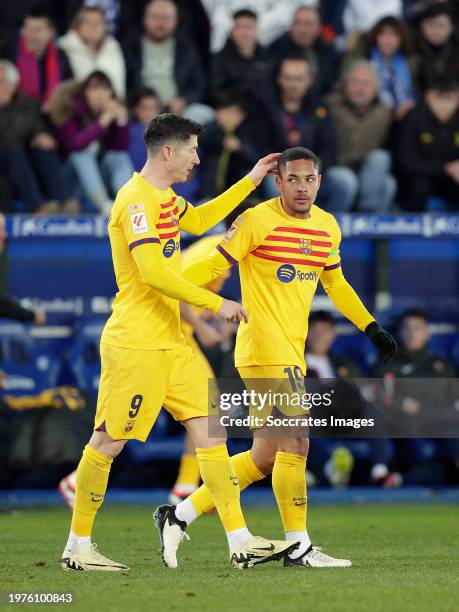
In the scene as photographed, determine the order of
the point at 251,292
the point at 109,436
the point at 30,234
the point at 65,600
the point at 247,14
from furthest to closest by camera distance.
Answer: the point at 247,14
the point at 30,234
the point at 251,292
the point at 109,436
the point at 65,600

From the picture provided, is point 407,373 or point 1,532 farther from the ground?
point 407,373

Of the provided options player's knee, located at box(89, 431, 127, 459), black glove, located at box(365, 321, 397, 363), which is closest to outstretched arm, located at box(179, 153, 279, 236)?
black glove, located at box(365, 321, 397, 363)

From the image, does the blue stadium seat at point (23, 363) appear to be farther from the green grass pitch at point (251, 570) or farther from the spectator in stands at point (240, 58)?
the spectator in stands at point (240, 58)

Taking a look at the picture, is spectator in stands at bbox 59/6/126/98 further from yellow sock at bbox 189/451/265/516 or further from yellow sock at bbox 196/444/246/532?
yellow sock at bbox 196/444/246/532

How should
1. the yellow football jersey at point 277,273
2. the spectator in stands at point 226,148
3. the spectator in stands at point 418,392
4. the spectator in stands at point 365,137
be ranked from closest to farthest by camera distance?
the yellow football jersey at point 277,273 < the spectator in stands at point 418,392 < the spectator in stands at point 226,148 < the spectator in stands at point 365,137

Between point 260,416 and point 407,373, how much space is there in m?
5.37

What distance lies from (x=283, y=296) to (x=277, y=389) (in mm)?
493

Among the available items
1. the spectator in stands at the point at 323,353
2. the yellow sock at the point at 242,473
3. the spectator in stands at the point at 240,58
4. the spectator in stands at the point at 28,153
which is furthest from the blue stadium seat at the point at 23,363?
the yellow sock at the point at 242,473

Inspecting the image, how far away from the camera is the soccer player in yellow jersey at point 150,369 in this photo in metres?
7.23

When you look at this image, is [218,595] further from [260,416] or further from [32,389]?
[32,389]

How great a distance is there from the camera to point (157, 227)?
7262 mm

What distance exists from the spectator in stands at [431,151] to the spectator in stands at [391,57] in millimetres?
406

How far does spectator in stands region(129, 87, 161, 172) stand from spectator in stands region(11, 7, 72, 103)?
2.73ft

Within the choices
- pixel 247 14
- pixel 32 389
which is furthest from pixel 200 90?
pixel 32 389
